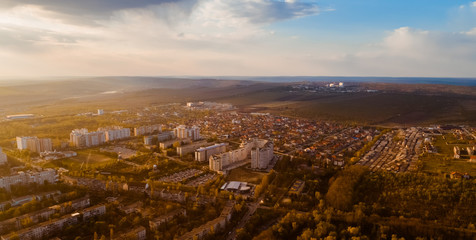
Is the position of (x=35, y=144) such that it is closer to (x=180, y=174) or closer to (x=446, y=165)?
(x=180, y=174)

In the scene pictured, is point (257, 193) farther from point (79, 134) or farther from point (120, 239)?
point (79, 134)

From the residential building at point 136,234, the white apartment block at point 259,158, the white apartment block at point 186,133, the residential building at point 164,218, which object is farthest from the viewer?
the white apartment block at point 186,133

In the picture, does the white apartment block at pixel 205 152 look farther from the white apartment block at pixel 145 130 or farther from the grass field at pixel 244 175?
the white apartment block at pixel 145 130

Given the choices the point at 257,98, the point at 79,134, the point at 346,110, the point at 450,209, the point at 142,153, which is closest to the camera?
the point at 450,209

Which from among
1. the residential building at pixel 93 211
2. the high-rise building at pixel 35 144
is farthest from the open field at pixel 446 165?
the high-rise building at pixel 35 144

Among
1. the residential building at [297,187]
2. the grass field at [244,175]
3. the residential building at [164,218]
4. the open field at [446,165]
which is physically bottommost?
the grass field at [244,175]

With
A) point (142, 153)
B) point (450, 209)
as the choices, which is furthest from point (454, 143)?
point (142, 153)
